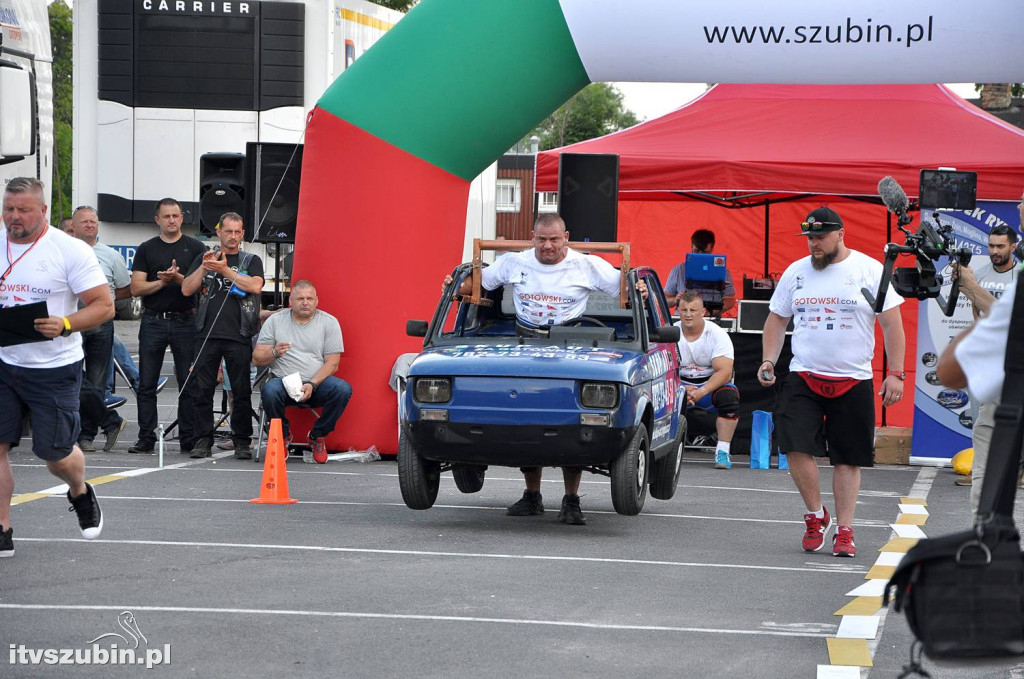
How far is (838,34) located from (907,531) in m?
3.85

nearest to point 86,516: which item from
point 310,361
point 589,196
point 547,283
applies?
point 547,283

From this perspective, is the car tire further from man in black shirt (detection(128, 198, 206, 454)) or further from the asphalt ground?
man in black shirt (detection(128, 198, 206, 454))

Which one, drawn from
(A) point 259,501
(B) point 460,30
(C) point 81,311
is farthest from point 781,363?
(C) point 81,311

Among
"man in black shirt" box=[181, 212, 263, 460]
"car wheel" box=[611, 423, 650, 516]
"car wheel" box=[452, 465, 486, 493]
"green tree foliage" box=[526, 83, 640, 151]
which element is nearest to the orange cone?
"car wheel" box=[452, 465, 486, 493]

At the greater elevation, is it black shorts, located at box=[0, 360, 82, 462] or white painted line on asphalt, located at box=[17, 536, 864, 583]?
black shorts, located at box=[0, 360, 82, 462]

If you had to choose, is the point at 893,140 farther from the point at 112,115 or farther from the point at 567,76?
the point at 112,115

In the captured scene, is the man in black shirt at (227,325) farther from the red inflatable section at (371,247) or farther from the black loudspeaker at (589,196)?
the black loudspeaker at (589,196)

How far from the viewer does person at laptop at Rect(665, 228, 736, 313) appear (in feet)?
55.0

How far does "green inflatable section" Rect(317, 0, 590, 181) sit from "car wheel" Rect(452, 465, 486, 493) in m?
3.35

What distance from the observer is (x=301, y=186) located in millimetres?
13391

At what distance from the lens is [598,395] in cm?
934

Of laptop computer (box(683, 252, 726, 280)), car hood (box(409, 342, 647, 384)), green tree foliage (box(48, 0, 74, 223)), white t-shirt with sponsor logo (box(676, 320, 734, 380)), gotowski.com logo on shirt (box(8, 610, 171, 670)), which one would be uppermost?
green tree foliage (box(48, 0, 74, 223))

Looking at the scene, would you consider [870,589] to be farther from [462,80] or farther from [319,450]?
[319,450]

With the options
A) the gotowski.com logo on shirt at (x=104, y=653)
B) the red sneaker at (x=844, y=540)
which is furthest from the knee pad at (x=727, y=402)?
the gotowski.com logo on shirt at (x=104, y=653)
